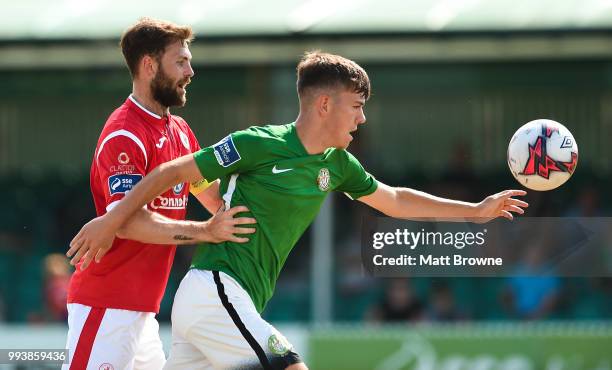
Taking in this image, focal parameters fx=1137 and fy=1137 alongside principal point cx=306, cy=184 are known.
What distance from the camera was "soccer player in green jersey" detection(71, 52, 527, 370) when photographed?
4824 millimetres

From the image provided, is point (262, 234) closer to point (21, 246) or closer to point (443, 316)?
point (443, 316)

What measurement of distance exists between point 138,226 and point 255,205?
0.52m

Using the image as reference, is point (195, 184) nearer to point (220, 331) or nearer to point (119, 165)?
point (119, 165)

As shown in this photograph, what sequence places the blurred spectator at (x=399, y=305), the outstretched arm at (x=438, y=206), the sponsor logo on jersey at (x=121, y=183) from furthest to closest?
the blurred spectator at (x=399, y=305)
the outstretched arm at (x=438, y=206)
the sponsor logo on jersey at (x=121, y=183)

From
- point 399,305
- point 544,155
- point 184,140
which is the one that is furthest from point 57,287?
point 544,155

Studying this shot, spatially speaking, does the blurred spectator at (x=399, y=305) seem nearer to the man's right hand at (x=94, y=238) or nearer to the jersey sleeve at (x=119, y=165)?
the jersey sleeve at (x=119, y=165)

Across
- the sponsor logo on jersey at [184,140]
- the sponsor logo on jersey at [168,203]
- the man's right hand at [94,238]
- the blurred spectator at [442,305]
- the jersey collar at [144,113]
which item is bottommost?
the blurred spectator at [442,305]

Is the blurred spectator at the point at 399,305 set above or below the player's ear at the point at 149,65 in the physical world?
below

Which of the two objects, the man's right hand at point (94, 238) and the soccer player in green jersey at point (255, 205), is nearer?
the soccer player in green jersey at point (255, 205)

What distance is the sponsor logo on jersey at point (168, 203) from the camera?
209 inches

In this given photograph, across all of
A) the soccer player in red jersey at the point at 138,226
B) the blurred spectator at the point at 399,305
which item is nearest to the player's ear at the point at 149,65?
the soccer player in red jersey at the point at 138,226

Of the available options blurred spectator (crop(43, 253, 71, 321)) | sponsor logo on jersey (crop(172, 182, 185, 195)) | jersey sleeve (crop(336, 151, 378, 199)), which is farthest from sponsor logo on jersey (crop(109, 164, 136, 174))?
blurred spectator (crop(43, 253, 71, 321))

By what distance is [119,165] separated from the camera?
201 inches

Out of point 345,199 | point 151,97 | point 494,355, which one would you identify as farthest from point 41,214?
point 151,97
